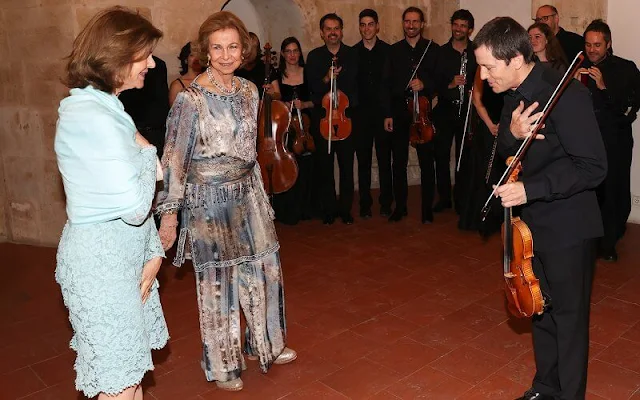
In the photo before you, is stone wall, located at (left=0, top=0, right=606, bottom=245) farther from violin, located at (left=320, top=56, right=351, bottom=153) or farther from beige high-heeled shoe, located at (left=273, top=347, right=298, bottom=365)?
beige high-heeled shoe, located at (left=273, top=347, right=298, bottom=365)

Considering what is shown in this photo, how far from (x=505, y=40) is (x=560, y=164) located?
53cm

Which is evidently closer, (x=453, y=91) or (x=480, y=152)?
(x=480, y=152)

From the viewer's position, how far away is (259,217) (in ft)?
11.4

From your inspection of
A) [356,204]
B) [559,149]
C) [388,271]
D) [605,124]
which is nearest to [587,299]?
[559,149]

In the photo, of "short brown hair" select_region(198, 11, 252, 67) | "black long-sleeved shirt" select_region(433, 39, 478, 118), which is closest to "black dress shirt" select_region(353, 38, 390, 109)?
"black long-sleeved shirt" select_region(433, 39, 478, 118)

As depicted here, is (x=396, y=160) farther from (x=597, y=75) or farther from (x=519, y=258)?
(x=519, y=258)

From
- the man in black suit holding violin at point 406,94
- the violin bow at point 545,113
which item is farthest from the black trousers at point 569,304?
the man in black suit holding violin at point 406,94

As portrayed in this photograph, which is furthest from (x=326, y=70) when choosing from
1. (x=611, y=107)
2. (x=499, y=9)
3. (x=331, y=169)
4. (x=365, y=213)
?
(x=499, y=9)

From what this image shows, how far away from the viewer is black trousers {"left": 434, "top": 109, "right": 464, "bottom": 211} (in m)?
6.79

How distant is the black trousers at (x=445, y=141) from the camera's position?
22.3 feet

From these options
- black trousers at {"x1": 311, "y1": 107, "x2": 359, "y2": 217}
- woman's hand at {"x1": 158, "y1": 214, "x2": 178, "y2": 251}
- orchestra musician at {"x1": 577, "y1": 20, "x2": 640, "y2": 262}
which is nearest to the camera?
woman's hand at {"x1": 158, "y1": 214, "x2": 178, "y2": 251}

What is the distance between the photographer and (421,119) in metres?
6.48

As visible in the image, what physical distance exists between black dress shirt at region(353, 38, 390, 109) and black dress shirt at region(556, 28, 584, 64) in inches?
65.0

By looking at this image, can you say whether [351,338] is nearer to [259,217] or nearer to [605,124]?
[259,217]
